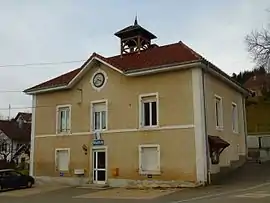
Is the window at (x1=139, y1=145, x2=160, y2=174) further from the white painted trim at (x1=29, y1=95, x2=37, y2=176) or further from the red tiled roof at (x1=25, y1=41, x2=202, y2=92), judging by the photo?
the white painted trim at (x1=29, y1=95, x2=37, y2=176)

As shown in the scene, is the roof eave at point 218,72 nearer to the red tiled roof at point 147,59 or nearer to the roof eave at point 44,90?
the red tiled roof at point 147,59

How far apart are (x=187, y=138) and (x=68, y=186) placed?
28.7ft

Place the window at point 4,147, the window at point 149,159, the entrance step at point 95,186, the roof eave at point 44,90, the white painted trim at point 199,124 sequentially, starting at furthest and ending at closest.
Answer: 1. the window at point 4,147
2. the roof eave at point 44,90
3. the entrance step at point 95,186
4. the window at point 149,159
5. the white painted trim at point 199,124

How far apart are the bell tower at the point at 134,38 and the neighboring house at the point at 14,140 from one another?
29964 mm

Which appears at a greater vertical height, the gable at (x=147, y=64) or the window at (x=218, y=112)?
the gable at (x=147, y=64)

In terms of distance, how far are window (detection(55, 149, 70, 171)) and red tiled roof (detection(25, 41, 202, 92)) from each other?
4539mm

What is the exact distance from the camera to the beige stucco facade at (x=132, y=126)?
23.7 m

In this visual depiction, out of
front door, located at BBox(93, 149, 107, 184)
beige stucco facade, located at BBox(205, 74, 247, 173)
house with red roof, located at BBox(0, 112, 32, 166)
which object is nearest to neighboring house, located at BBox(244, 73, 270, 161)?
beige stucco facade, located at BBox(205, 74, 247, 173)

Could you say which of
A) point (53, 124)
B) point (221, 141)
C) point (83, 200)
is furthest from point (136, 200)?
point (53, 124)

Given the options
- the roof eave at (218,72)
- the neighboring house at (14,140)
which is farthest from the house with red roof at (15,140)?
the roof eave at (218,72)

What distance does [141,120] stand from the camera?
25312mm

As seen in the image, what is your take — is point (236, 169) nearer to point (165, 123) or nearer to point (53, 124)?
point (165, 123)

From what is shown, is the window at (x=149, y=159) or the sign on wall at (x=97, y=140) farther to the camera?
the sign on wall at (x=97, y=140)

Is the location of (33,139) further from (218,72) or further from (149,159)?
(218,72)
